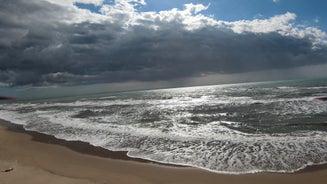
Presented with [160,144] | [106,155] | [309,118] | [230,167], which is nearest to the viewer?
[230,167]

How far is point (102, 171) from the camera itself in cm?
635

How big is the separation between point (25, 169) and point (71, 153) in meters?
2.20

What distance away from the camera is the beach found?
5516 millimetres

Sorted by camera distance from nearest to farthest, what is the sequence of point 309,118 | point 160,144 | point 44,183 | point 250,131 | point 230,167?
point 44,183
point 230,167
point 160,144
point 250,131
point 309,118

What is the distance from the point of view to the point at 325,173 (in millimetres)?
5727

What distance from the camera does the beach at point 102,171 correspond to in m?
5.52

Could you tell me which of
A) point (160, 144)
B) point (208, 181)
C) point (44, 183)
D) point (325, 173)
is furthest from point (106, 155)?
point (325, 173)

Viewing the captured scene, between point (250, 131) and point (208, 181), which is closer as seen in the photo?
point (208, 181)

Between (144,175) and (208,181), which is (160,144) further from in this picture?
(208,181)

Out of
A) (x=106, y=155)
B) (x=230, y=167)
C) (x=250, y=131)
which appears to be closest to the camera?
(x=230, y=167)

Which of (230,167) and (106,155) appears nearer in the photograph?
(230,167)

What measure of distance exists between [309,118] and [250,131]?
16.6ft

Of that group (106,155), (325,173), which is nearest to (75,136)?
(106,155)

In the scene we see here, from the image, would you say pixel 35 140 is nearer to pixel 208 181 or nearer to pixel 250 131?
pixel 208 181
